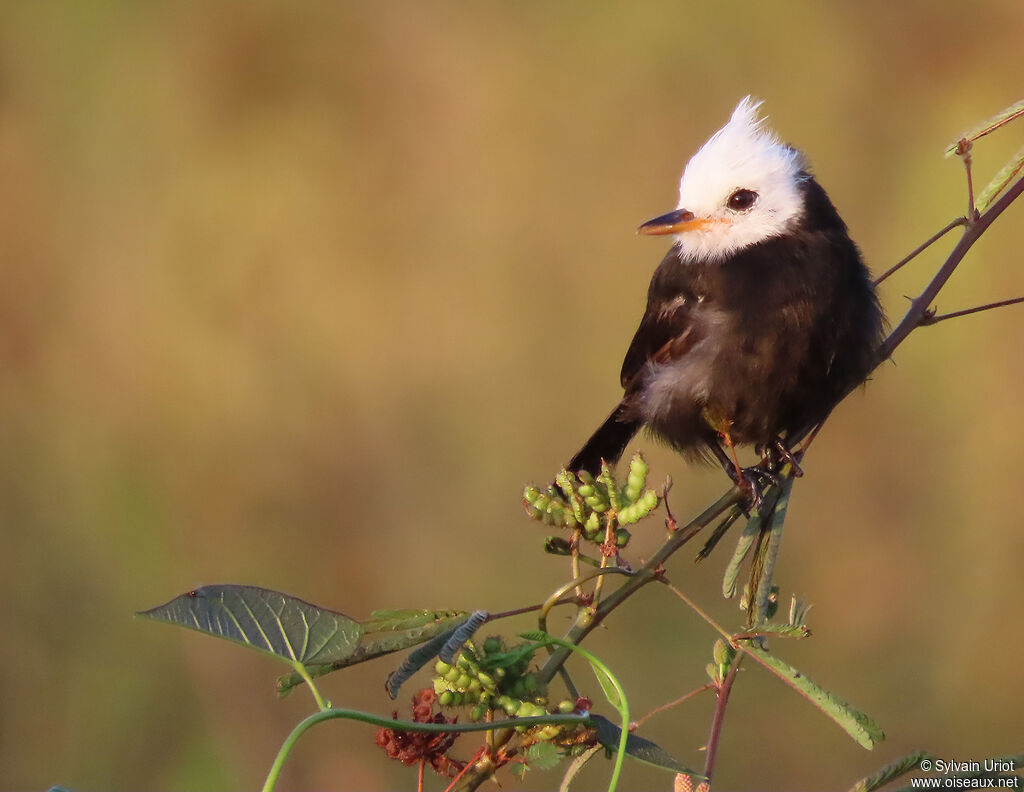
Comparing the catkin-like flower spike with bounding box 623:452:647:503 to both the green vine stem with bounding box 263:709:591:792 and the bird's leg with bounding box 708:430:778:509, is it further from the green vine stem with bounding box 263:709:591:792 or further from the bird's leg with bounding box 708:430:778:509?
the bird's leg with bounding box 708:430:778:509

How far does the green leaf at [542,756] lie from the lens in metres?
1.61

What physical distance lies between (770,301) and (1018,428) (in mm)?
2465

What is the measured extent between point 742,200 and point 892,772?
8.86 feet

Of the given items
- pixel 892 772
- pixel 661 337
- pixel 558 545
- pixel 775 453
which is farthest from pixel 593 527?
pixel 661 337

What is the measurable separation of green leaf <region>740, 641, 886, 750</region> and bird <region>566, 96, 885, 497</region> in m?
1.84

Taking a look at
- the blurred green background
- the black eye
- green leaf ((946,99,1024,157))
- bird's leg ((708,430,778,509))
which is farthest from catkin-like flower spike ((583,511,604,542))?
the blurred green background

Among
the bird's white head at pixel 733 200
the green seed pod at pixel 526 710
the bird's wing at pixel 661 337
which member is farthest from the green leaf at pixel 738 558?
the bird's white head at pixel 733 200

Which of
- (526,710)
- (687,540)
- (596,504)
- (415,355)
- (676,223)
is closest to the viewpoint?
(526,710)

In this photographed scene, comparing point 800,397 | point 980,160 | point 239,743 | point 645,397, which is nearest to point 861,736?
point 800,397

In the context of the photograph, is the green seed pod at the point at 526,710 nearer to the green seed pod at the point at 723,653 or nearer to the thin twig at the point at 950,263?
the green seed pod at the point at 723,653

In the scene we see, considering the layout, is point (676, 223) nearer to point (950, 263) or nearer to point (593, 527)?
point (950, 263)

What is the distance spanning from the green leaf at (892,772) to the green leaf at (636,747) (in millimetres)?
Answer: 257

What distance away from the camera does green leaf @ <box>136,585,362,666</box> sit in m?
1.47

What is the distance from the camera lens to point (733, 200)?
13.6ft
